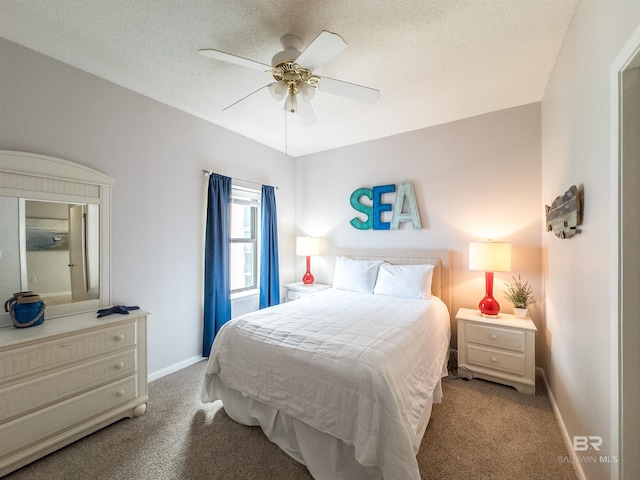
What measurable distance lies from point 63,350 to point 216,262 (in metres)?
1.46

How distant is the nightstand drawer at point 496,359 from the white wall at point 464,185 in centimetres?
58

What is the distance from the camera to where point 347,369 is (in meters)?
1.40

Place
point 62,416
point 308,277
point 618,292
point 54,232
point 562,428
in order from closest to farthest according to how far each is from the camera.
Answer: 1. point 618,292
2. point 62,416
3. point 562,428
4. point 54,232
5. point 308,277

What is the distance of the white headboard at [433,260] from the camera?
2.99 metres

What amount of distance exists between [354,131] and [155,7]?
7.53 feet

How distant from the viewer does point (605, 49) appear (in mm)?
1166

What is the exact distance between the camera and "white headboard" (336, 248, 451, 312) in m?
2.99

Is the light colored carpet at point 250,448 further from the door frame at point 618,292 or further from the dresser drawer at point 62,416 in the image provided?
the door frame at point 618,292

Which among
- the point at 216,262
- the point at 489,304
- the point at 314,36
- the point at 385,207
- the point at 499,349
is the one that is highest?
the point at 314,36

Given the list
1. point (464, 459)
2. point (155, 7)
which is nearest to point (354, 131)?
point (155, 7)

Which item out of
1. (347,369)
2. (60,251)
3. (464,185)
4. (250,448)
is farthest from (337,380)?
(464,185)

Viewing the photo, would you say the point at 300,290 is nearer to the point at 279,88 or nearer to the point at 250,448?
the point at 250,448

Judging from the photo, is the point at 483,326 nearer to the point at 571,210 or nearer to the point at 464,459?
the point at 464,459

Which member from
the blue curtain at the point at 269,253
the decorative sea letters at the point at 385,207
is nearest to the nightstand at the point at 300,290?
the blue curtain at the point at 269,253
